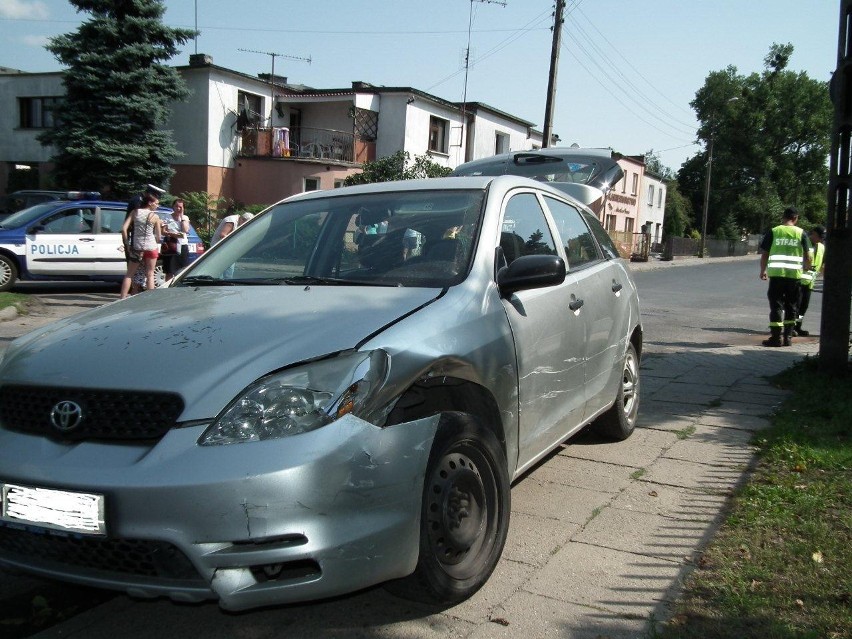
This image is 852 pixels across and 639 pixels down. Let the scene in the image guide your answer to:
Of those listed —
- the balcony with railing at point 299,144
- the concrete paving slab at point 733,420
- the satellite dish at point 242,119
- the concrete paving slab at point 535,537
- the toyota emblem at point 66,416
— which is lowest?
the concrete paving slab at point 535,537

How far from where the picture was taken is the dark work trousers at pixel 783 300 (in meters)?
11.2

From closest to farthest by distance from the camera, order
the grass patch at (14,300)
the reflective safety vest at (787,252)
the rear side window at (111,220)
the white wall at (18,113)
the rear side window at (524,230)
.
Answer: the rear side window at (524,230)
the reflective safety vest at (787,252)
the grass patch at (14,300)
the rear side window at (111,220)
the white wall at (18,113)

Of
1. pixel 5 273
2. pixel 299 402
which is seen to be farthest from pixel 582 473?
pixel 5 273

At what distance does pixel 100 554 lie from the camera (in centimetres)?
269

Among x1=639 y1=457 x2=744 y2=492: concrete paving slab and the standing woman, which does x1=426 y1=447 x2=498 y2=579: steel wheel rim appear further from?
the standing woman

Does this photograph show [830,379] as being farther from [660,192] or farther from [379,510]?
[660,192]

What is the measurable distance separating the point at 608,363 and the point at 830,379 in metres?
3.79

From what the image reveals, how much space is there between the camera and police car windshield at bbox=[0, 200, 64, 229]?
14.6 m

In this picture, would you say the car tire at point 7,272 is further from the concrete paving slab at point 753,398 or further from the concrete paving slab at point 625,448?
the concrete paving slab at point 753,398

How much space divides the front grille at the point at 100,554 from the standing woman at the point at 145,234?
9487 mm

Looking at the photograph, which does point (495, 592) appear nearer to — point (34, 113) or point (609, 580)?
point (609, 580)

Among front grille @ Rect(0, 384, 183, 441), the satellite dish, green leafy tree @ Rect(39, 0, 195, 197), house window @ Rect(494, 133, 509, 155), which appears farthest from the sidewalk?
house window @ Rect(494, 133, 509, 155)

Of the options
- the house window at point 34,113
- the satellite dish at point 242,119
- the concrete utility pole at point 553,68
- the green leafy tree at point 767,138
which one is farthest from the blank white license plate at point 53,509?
the green leafy tree at point 767,138

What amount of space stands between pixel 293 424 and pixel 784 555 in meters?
2.46
